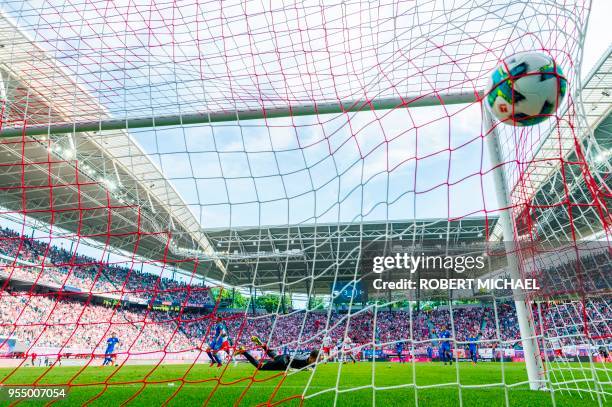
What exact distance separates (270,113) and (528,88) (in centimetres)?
232

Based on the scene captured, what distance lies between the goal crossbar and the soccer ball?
0.56 meters

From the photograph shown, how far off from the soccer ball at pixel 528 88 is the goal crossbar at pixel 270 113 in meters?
0.56

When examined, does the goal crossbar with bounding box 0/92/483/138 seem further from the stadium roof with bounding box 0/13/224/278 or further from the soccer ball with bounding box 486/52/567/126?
the soccer ball with bounding box 486/52/567/126

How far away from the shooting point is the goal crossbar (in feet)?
12.9

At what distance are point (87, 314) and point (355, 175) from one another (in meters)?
23.3

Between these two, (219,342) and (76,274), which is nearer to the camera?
(219,342)

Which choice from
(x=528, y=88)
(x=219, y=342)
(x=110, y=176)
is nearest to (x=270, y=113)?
(x=528, y=88)

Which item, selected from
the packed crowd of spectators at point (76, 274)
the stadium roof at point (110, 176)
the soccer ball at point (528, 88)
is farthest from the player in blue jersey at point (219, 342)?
the packed crowd of spectators at point (76, 274)

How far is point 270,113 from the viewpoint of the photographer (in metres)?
4.10

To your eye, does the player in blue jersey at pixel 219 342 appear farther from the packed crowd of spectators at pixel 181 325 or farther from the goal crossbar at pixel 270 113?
the goal crossbar at pixel 270 113

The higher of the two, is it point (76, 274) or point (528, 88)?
point (76, 274)

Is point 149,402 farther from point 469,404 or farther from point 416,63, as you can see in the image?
point 416,63

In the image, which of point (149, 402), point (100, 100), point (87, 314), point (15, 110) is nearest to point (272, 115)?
point (100, 100)

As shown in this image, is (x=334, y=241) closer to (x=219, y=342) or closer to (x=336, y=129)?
(x=219, y=342)
